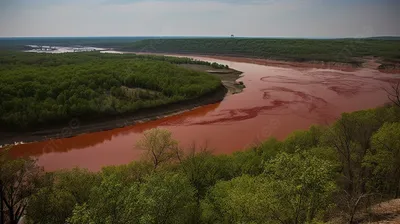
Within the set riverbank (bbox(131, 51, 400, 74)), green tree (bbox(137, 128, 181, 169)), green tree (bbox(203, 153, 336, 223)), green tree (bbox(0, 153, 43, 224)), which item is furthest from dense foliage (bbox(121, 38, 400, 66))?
green tree (bbox(0, 153, 43, 224))

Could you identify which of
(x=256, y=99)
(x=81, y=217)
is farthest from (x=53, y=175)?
(x=256, y=99)

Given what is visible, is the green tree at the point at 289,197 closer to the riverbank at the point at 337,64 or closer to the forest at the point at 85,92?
the forest at the point at 85,92

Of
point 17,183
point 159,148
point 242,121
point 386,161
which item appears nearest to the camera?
point 386,161

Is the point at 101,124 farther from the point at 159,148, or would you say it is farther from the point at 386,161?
the point at 386,161

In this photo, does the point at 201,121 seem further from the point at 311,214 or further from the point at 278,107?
the point at 311,214

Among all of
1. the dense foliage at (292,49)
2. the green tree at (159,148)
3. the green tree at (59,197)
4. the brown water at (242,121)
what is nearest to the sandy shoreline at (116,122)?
the brown water at (242,121)

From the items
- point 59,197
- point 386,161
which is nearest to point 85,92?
point 59,197
